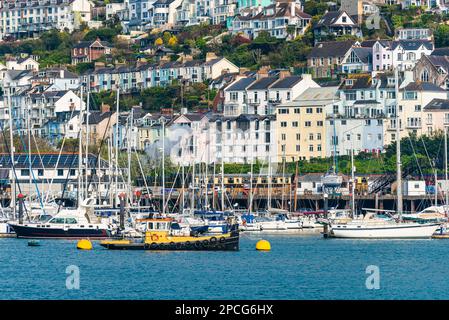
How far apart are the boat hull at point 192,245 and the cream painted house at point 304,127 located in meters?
52.3

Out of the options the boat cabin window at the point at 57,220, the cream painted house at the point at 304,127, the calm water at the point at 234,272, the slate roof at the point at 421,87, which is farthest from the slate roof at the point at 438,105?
the boat cabin window at the point at 57,220

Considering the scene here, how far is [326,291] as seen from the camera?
40.8 m

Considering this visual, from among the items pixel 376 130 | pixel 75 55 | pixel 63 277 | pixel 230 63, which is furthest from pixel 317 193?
pixel 75 55

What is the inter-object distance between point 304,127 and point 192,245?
57.5 m

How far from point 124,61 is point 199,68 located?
20.2m

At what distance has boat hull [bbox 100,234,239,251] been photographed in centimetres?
5709

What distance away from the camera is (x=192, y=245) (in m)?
57.0

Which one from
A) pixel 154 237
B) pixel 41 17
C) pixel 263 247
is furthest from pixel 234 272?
pixel 41 17

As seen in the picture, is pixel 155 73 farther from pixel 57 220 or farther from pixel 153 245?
pixel 153 245

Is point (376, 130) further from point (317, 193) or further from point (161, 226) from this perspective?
point (161, 226)

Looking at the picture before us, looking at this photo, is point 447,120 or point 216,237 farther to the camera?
point 447,120

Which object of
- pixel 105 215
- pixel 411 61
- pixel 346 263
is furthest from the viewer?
pixel 411 61

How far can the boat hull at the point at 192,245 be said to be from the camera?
187 feet

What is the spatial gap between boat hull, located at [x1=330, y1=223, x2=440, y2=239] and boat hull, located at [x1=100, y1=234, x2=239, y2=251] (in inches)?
499
